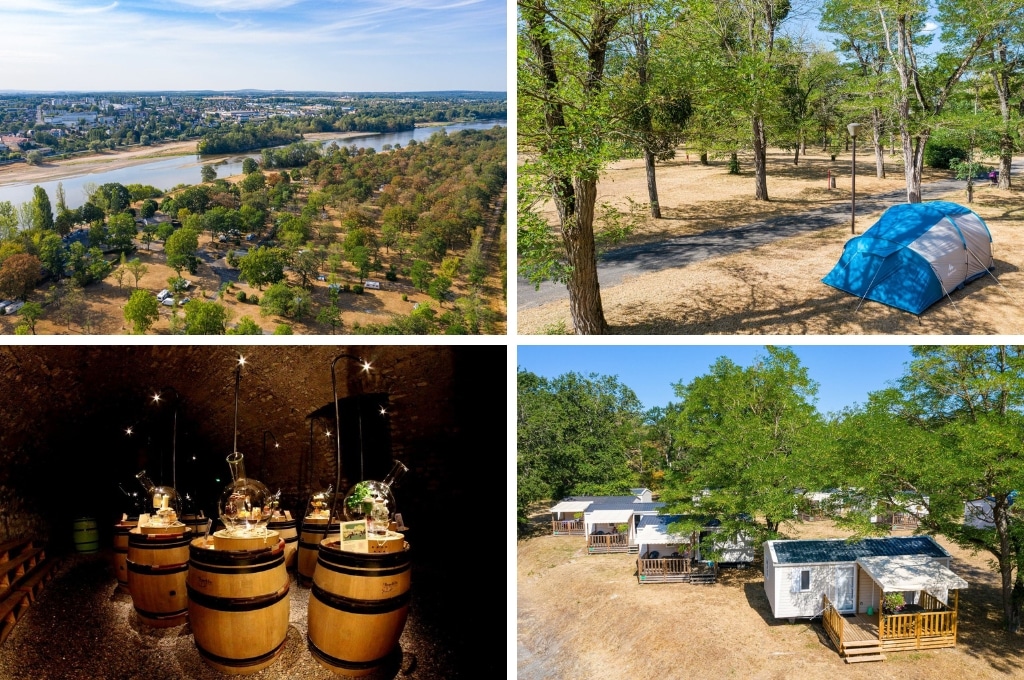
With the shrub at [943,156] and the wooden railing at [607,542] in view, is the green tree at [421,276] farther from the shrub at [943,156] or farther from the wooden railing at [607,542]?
the shrub at [943,156]

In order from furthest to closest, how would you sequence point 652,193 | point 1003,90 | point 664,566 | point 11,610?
1. point 652,193
2. point 1003,90
3. point 664,566
4. point 11,610

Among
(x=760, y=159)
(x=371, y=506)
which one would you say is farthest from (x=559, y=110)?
(x=760, y=159)

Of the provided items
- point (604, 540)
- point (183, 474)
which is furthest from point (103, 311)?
point (604, 540)

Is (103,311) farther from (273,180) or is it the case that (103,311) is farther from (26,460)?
(26,460)

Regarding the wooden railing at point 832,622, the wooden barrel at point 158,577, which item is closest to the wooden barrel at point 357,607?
the wooden barrel at point 158,577

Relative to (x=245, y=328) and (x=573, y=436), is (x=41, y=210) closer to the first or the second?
(x=245, y=328)

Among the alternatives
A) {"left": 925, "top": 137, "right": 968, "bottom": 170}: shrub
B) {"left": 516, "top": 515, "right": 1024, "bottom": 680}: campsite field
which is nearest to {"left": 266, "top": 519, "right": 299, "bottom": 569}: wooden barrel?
{"left": 516, "top": 515, "right": 1024, "bottom": 680}: campsite field
